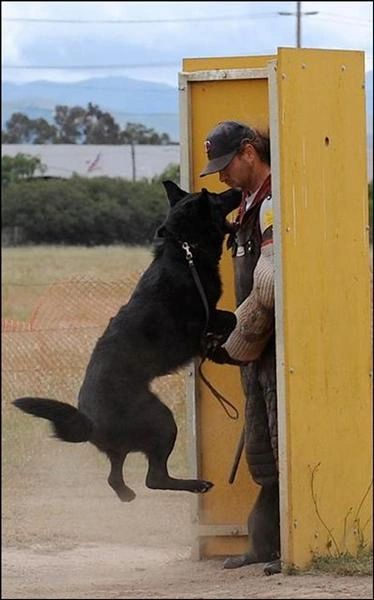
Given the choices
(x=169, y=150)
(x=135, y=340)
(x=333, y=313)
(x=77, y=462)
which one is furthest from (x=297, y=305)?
(x=169, y=150)

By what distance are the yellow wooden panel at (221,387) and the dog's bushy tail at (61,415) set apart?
1.15 meters

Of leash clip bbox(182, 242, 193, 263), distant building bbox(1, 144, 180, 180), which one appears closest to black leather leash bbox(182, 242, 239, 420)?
leash clip bbox(182, 242, 193, 263)

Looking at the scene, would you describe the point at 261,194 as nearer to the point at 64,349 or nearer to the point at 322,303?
the point at 322,303

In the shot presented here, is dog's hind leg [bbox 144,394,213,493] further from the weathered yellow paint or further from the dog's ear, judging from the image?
the dog's ear

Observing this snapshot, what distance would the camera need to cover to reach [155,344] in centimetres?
625

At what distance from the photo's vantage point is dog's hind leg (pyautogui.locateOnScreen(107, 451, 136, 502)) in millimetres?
6379

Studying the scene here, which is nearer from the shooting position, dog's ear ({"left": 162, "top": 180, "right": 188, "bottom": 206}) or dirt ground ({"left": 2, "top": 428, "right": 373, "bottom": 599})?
dirt ground ({"left": 2, "top": 428, "right": 373, "bottom": 599})

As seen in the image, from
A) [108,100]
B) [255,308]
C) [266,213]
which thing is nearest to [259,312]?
[255,308]

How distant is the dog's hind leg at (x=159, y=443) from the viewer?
6.28 metres

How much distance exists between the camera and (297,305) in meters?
6.31

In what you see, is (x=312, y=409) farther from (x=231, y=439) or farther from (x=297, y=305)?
(x=231, y=439)

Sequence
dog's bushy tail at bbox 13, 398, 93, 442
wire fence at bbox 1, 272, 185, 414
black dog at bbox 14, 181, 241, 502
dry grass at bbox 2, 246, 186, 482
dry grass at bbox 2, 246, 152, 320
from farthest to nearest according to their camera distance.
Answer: dry grass at bbox 2, 246, 152, 320
wire fence at bbox 1, 272, 185, 414
dry grass at bbox 2, 246, 186, 482
black dog at bbox 14, 181, 241, 502
dog's bushy tail at bbox 13, 398, 93, 442

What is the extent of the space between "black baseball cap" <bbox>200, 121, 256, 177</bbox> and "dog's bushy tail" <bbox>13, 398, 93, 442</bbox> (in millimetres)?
1306

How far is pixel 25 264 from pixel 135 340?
27.0 meters
